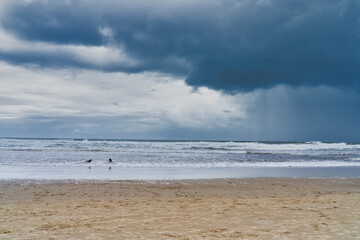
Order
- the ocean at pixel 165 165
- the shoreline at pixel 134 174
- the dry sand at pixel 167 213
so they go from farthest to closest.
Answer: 1. the ocean at pixel 165 165
2. the shoreline at pixel 134 174
3. the dry sand at pixel 167 213

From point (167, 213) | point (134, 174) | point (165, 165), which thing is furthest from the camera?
point (165, 165)

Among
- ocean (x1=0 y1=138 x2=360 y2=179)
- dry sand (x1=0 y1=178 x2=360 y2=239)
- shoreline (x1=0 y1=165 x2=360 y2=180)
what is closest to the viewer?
dry sand (x1=0 y1=178 x2=360 y2=239)

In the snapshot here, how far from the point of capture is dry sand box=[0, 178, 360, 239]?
693 centimetres

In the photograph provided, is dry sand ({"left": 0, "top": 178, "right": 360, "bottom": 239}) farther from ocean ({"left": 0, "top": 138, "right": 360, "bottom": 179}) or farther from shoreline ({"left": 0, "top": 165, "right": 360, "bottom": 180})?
ocean ({"left": 0, "top": 138, "right": 360, "bottom": 179})

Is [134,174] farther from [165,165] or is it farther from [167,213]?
[167,213]

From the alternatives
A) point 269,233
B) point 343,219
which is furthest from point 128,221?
point 343,219

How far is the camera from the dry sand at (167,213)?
273 inches

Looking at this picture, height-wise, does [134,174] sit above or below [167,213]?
below

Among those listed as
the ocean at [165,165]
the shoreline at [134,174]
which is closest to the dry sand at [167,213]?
the shoreline at [134,174]

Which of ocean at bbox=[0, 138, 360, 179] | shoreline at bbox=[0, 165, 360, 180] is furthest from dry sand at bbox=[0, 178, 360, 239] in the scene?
ocean at bbox=[0, 138, 360, 179]

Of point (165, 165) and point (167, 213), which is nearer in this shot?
point (167, 213)

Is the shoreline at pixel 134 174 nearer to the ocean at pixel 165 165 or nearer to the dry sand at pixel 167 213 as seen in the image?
the ocean at pixel 165 165

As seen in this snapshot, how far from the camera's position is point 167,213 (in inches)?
350

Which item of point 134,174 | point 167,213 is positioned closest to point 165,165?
point 134,174
